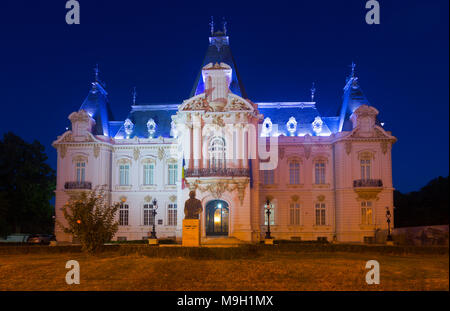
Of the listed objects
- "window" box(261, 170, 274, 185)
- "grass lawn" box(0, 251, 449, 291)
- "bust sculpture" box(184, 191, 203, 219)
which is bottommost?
"grass lawn" box(0, 251, 449, 291)

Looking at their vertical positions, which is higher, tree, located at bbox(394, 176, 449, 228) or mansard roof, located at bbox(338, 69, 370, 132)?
mansard roof, located at bbox(338, 69, 370, 132)

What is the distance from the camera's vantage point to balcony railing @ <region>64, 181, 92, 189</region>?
1777 inches

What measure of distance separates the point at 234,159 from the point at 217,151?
6.50 ft

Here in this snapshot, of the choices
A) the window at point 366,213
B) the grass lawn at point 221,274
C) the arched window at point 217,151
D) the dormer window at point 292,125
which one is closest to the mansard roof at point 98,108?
the arched window at point 217,151

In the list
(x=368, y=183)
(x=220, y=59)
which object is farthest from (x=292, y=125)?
(x=220, y=59)

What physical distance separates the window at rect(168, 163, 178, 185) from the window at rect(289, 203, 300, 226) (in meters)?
12.2

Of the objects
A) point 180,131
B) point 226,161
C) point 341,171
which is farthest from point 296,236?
point 180,131

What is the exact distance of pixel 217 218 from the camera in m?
44.2

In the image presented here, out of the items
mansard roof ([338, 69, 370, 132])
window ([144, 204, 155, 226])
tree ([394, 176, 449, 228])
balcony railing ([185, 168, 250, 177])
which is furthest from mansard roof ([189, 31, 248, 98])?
tree ([394, 176, 449, 228])

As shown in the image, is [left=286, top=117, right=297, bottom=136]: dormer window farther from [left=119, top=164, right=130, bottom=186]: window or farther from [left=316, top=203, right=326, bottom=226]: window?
[left=119, top=164, right=130, bottom=186]: window

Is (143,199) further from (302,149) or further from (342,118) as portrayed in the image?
(342,118)

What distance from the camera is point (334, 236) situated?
4425 cm

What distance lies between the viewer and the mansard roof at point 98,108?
4778 centimetres
